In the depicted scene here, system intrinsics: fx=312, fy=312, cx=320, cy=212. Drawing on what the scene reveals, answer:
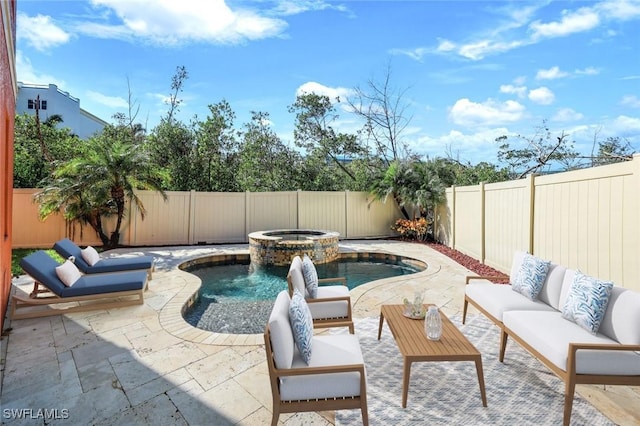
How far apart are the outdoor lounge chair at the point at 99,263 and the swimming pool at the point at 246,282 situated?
131cm

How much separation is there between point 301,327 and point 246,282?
5.29 m

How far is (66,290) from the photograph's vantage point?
15.5ft

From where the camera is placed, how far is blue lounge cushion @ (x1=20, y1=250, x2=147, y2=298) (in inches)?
181

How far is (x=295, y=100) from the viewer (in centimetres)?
1655

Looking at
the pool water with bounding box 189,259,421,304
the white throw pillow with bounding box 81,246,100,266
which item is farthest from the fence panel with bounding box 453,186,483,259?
the white throw pillow with bounding box 81,246,100,266

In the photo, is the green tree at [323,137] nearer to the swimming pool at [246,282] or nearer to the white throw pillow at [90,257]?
the swimming pool at [246,282]

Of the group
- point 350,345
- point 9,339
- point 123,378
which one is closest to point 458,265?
point 350,345

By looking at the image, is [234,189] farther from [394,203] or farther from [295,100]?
[394,203]

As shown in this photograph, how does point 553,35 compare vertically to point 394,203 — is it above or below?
above

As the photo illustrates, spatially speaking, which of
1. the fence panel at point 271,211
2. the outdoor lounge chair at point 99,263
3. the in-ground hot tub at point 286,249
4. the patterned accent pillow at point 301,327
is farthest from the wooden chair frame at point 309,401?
the fence panel at point 271,211

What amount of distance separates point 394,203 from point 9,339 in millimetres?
11987

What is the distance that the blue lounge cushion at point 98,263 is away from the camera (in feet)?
19.3

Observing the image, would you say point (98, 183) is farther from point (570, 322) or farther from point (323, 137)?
point (570, 322)

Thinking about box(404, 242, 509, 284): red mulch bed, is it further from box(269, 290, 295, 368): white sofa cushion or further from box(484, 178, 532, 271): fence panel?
box(269, 290, 295, 368): white sofa cushion
